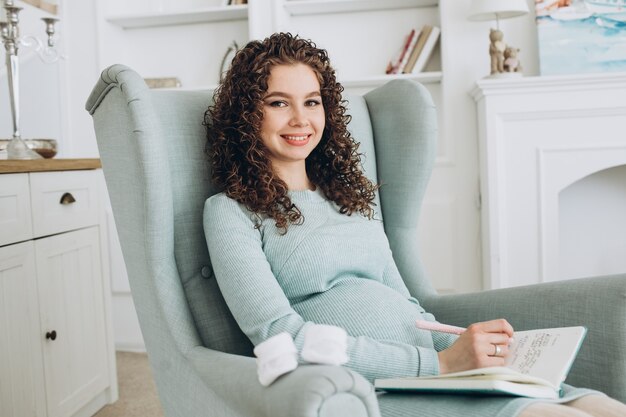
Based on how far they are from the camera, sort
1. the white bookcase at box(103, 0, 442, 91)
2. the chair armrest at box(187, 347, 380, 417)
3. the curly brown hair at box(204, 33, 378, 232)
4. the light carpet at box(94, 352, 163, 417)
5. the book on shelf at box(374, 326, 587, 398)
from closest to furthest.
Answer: the chair armrest at box(187, 347, 380, 417) → the book on shelf at box(374, 326, 587, 398) → the curly brown hair at box(204, 33, 378, 232) → the light carpet at box(94, 352, 163, 417) → the white bookcase at box(103, 0, 442, 91)

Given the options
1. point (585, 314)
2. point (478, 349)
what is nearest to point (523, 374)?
point (478, 349)

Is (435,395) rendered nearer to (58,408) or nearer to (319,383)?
(319,383)

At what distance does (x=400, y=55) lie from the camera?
302cm

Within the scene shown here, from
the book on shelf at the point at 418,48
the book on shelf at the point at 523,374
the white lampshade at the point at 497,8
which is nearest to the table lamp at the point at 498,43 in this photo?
the white lampshade at the point at 497,8

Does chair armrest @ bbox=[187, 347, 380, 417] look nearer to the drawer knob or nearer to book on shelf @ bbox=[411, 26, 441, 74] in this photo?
the drawer knob

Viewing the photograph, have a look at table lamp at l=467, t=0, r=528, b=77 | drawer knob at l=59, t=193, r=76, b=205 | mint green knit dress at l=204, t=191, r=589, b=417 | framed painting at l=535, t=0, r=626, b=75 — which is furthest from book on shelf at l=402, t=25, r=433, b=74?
mint green knit dress at l=204, t=191, r=589, b=417

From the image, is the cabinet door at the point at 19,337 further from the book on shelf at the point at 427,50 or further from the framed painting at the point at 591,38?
the framed painting at the point at 591,38

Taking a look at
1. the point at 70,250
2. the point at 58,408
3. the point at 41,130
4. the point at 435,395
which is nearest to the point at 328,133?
the point at 435,395

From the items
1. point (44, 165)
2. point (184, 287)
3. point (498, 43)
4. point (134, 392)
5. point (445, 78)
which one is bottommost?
point (134, 392)

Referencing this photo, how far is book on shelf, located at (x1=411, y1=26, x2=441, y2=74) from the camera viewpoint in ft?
9.75

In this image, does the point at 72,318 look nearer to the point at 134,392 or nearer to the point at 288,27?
the point at 134,392

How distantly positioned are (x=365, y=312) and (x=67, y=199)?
4.16ft

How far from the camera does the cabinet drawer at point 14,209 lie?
6.25 feet

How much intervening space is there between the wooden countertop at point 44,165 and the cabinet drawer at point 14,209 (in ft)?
0.07
